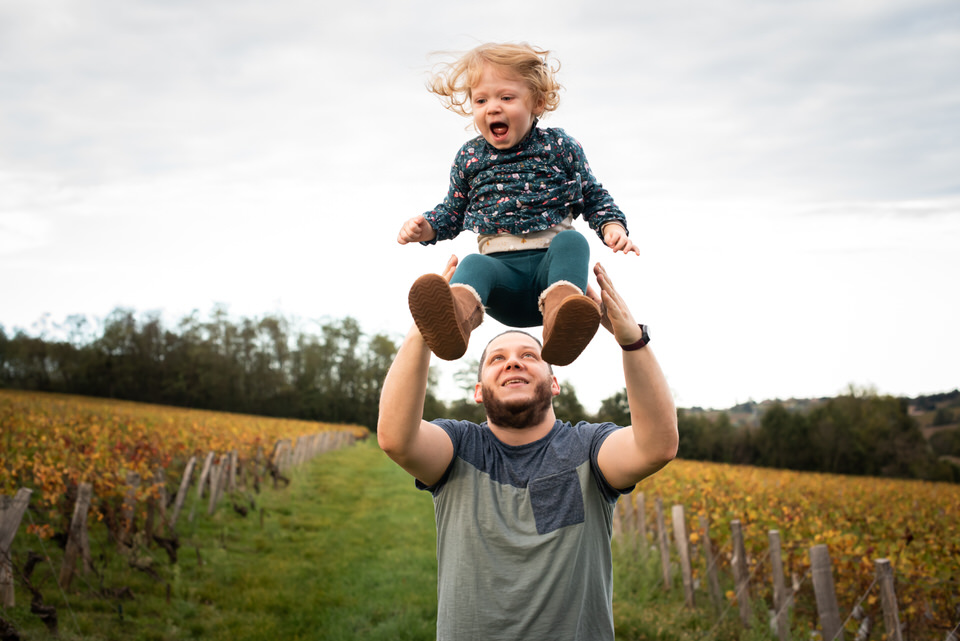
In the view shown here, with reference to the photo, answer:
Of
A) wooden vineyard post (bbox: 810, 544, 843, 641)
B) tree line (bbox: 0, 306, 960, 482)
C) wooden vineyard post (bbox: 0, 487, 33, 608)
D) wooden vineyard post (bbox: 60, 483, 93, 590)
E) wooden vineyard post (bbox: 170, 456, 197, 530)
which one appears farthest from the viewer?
tree line (bbox: 0, 306, 960, 482)

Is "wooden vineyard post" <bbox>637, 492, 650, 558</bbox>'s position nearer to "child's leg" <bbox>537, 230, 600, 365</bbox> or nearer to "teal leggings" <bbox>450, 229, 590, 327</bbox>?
"teal leggings" <bbox>450, 229, 590, 327</bbox>

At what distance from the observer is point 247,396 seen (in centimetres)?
5744

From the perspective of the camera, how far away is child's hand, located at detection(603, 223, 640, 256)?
7.52 ft

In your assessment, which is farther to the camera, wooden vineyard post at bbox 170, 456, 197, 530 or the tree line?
the tree line

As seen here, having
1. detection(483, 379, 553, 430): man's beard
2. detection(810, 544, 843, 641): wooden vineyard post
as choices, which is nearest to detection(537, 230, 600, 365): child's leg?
detection(483, 379, 553, 430): man's beard

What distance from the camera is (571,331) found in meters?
1.95

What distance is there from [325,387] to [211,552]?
51.0 meters

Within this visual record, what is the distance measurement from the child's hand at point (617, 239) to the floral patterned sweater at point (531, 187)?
2.1 inches

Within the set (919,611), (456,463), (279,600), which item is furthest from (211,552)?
(919,611)

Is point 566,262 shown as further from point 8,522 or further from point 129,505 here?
point 129,505

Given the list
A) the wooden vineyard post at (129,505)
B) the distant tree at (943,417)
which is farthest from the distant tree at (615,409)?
the distant tree at (943,417)

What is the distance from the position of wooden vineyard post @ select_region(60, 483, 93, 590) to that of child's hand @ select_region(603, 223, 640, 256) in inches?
255

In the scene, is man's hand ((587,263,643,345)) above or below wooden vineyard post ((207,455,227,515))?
above

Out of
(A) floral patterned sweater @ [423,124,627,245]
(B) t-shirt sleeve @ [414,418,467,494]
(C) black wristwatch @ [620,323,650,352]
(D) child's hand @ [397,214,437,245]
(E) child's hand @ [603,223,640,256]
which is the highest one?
(A) floral patterned sweater @ [423,124,627,245]
